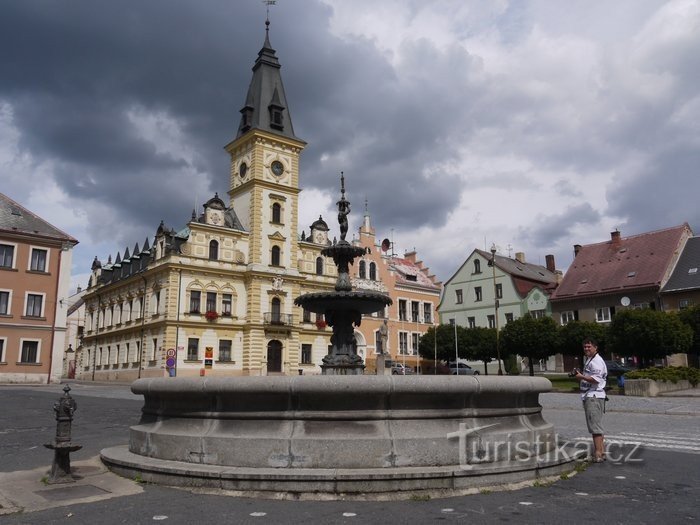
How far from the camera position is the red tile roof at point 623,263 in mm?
48531

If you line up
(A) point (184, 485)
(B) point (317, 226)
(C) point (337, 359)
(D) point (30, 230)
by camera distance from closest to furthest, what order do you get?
A: (A) point (184, 485), (C) point (337, 359), (D) point (30, 230), (B) point (317, 226)

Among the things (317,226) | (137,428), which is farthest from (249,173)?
(137,428)

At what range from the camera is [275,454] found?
6.57 m

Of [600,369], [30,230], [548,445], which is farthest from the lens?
[30,230]

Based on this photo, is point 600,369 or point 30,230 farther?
point 30,230

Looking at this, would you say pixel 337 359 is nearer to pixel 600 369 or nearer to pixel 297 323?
pixel 600 369

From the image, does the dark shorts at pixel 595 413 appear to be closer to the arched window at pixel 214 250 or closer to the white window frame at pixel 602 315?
the arched window at pixel 214 250

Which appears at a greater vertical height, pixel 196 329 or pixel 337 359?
pixel 196 329

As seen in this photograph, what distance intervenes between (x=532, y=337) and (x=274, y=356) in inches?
835

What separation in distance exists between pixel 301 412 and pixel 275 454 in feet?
1.79

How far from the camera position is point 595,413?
8.34 meters

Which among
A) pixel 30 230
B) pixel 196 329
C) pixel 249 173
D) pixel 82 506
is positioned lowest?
pixel 82 506

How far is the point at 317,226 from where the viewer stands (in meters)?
56.3

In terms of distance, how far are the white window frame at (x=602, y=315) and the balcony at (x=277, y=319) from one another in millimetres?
26634
